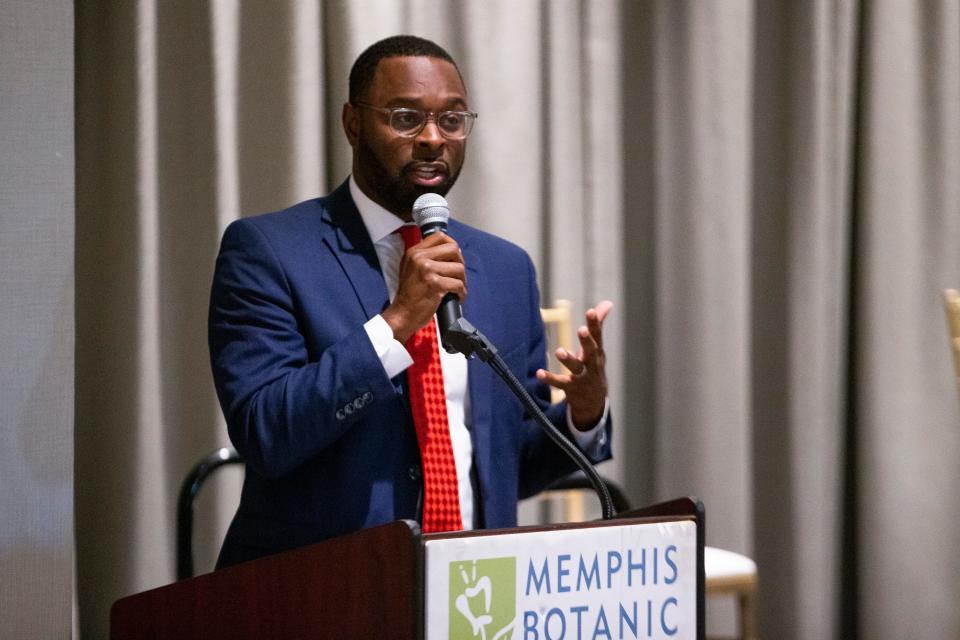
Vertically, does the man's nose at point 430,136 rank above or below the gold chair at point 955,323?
above

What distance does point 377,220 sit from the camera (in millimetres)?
1812

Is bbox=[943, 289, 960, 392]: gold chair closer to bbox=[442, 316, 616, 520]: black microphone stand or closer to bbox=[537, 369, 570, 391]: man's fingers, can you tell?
bbox=[537, 369, 570, 391]: man's fingers

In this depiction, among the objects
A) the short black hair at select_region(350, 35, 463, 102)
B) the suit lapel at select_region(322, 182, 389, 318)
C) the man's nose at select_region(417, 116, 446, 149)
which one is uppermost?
the short black hair at select_region(350, 35, 463, 102)

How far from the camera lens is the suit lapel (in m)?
1.74

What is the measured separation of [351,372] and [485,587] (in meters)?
0.48

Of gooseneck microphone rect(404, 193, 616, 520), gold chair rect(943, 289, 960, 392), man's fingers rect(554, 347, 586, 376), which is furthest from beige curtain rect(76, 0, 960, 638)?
gooseneck microphone rect(404, 193, 616, 520)

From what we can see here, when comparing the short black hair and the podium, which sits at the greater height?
the short black hair

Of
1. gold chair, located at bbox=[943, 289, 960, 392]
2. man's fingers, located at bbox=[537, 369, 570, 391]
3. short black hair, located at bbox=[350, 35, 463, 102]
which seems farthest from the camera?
gold chair, located at bbox=[943, 289, 960, 392]

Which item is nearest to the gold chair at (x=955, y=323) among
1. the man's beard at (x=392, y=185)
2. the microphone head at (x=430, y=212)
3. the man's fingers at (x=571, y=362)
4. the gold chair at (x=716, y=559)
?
the gold chair at (x=716, y=559)

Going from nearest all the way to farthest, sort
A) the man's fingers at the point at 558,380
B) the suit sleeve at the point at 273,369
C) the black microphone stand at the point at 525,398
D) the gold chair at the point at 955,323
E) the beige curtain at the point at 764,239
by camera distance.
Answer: the black microphone stand at the point at 525,398 → the suit sleeve at the point at 273,369 → the man's fingers at the point at 558,380 → the gold chair at the point at 955,323 → the beige curtain at the point at 764,239

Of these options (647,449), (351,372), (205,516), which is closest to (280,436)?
(351,372)

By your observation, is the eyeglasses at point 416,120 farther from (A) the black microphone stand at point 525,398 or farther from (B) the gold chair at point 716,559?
(B) the gold chair at point 716,559

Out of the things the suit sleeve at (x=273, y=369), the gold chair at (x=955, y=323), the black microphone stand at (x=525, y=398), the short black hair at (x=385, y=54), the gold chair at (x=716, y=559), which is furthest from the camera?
the gold chair at (x=716, y=559)

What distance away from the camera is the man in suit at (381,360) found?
160 cm
